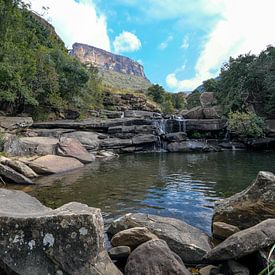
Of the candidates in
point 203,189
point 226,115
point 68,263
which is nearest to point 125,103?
point 226,115

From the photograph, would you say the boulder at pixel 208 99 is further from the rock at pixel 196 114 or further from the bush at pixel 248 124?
the bush at pixel 248 124

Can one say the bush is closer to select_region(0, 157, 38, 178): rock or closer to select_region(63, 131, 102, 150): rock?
select_region(63, 131, 102, 150): rock

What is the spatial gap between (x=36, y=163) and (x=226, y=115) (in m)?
26.7

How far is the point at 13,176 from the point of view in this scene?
14.8 m

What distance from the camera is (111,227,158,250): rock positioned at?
21.8ft

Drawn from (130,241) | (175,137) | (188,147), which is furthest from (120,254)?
(175,137)

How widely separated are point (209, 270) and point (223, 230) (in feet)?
5.66

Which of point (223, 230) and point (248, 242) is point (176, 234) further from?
point (248, 242)

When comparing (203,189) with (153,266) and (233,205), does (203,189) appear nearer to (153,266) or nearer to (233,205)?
(233,205)

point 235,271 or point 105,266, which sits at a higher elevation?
point 105,266

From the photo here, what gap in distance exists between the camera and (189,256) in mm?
6426

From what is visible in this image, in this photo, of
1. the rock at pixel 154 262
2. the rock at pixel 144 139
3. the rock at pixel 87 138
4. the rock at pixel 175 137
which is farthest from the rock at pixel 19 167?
the rock at pixel 175 137

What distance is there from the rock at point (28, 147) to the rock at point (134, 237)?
14.5 m

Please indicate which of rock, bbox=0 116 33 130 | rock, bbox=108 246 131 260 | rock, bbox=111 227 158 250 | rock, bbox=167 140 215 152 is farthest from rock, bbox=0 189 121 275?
rock, bbox=167 140 215 152
